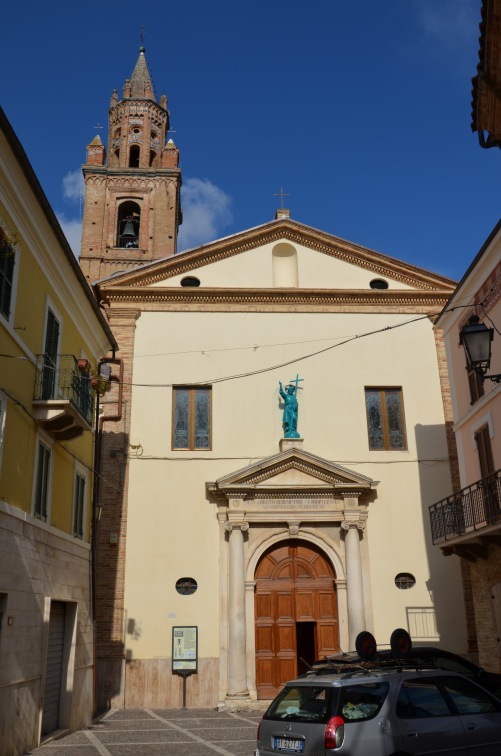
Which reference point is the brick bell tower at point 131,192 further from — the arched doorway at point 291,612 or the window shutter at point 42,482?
the window shutter at point 42,482

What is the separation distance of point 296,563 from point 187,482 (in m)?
3.45

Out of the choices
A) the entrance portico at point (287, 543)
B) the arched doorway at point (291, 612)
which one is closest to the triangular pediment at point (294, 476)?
the entrance portico at point (287, 543)

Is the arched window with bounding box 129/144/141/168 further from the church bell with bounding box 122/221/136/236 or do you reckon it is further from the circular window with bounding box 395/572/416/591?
the circular window with bounding box 395/572/416/591

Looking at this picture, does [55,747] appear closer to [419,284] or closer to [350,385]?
[350,385]

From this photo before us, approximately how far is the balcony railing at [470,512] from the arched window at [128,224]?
75.0ft

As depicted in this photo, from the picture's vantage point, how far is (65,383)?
1330cm

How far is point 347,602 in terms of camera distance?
1781 centimetres

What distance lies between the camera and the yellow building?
407 inches

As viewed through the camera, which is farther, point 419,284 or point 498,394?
point 419,284

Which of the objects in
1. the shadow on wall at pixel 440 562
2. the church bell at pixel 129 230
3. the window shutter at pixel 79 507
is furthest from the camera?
the church bell at pixel 129 230

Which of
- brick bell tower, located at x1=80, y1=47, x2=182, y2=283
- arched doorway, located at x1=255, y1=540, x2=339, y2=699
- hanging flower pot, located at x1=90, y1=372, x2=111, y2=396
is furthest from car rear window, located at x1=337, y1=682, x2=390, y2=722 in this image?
brick bell tower, located at x1=80, y1=47, x2=182, y2=283

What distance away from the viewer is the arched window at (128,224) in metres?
34.3

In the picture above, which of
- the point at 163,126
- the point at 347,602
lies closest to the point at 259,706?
the point at 347,602

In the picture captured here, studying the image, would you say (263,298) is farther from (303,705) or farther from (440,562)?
(303,705)
